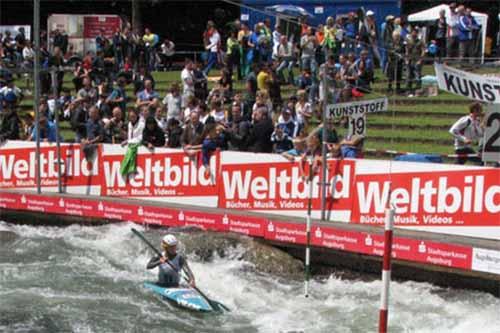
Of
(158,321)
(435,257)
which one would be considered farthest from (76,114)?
(435,257)

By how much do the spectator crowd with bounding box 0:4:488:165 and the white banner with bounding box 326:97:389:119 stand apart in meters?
0.27

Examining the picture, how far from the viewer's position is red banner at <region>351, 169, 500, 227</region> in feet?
49.4

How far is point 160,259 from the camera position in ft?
51.7

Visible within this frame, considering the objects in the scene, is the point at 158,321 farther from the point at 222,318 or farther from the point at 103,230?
the point at 103,230

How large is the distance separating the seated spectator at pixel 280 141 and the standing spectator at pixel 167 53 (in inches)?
404

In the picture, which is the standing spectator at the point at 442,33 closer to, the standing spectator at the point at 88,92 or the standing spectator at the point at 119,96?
the standing spectator at the point at 119,96

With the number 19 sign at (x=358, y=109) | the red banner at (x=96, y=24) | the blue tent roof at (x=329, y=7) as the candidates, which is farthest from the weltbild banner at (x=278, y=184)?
the red banner at (x=96, y=24)

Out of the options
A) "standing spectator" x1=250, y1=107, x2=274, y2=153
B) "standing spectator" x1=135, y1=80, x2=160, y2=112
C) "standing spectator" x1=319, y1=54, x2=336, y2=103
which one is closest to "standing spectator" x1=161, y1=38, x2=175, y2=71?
"standing spectator" x1=135, y1=80, x2=160, y2=112

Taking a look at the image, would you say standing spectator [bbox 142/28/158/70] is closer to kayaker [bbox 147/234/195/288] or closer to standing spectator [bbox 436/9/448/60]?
standing spectator [bbox 436/9/448/60]

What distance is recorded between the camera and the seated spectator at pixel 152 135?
19938 mm

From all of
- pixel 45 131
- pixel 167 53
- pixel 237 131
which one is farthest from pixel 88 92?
pixel 237 131

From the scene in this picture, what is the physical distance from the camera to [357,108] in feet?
54.0

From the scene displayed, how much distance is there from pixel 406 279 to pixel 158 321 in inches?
167

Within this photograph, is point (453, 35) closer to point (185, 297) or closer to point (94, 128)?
point (94, 128)
